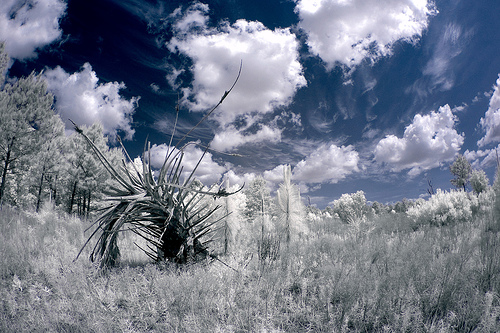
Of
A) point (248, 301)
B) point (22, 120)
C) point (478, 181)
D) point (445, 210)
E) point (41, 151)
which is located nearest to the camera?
point (248, 301)

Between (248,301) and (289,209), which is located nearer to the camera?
(248,301)

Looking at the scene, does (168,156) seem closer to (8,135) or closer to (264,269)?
(264,269)

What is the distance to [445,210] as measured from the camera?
9594mm

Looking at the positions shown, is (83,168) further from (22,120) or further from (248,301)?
(248,301)

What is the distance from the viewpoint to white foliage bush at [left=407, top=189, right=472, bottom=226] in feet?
29.9

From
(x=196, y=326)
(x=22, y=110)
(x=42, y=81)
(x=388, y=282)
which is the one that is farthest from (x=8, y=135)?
(x=388, y=282)

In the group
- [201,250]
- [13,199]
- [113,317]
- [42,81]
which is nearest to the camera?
[113,317]

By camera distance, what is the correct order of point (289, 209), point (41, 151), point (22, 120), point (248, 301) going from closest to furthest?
point (248, 301), point (289, 209), point (22, 120), point (41, 151)

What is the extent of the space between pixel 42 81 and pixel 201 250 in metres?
20.9

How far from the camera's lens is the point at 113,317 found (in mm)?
2086

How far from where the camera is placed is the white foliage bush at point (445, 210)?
9.11 meters

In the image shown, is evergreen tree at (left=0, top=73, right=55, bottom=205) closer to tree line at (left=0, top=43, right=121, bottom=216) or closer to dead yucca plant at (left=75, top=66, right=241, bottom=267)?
tree line at (left=0, top=43, right=121, bottom=216)

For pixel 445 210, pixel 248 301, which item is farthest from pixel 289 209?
pixel 445 210

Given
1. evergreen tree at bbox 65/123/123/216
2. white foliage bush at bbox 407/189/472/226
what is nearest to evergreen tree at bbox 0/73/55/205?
evergreen tree at bbox 65/123/123/216
